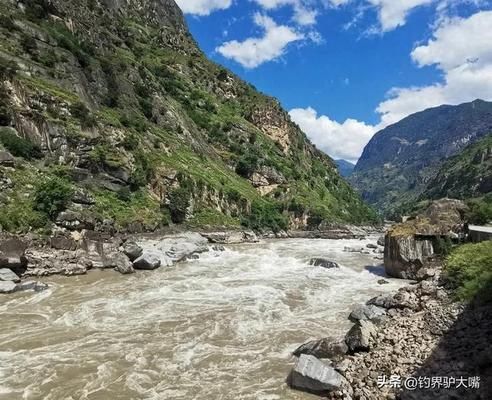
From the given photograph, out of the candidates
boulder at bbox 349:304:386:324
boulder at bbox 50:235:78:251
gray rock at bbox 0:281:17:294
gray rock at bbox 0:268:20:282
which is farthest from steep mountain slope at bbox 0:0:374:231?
boulder at bbox 349:304:386:324

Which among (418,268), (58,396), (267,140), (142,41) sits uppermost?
(142,41)

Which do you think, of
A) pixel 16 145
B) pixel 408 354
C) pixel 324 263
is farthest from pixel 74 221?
pixel 408 354

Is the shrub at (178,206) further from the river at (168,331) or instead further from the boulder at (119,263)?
the river at (168,331)

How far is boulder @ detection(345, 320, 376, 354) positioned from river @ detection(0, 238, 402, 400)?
110 inches

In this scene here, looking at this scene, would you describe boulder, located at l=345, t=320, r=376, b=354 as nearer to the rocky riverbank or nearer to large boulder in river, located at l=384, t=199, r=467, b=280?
the rocky riverbank

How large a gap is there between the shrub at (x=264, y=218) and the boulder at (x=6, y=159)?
A: 135 feet

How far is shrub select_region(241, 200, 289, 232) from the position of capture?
7819 cm

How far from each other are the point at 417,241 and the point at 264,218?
4823 centimetres

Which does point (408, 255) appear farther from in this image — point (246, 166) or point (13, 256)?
point (246, 166)

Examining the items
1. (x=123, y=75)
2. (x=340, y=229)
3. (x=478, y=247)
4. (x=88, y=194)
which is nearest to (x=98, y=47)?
(x=123, y=75)

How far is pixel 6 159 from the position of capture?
43469 millimetres

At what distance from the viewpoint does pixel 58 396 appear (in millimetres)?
14305

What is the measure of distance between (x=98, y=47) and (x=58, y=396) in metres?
95.6

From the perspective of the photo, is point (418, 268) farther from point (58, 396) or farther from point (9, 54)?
point (9, 54)
